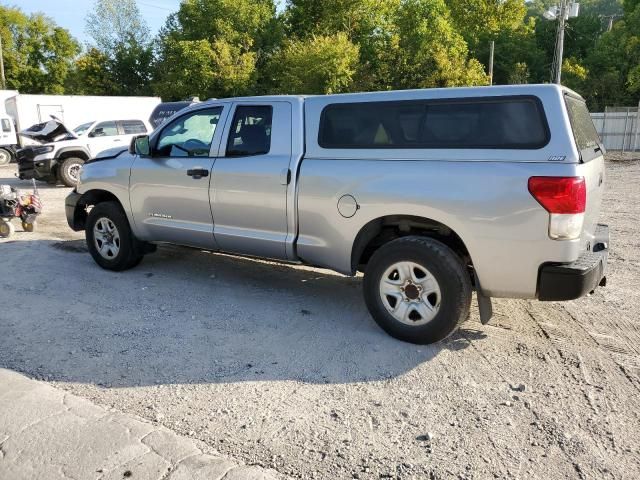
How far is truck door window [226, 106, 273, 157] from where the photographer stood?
202 inches

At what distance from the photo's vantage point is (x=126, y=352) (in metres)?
4.22

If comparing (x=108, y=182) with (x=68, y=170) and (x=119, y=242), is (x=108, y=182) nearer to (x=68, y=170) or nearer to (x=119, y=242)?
(x=119, y=242)

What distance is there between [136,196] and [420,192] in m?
3.37

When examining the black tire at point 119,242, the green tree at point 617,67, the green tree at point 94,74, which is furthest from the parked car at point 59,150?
the green tree at point 617,67

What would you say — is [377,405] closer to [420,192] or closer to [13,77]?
[420,192]

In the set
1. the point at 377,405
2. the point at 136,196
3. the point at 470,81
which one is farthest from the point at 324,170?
the point at 470,81

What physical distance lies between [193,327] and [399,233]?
193 cm

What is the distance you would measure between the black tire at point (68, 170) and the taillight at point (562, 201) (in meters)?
13.5

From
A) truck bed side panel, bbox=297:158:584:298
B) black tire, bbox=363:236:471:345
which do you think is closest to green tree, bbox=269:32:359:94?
truck bed side panel, bbox=297:158:584:298

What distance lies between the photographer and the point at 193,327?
4.73 metres

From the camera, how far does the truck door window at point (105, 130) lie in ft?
50.0

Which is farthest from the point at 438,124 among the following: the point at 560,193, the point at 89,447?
the point at 89,447

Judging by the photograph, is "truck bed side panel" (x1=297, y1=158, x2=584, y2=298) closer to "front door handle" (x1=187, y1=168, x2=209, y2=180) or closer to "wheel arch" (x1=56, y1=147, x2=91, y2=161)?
"front door handle" (x1=187, y1=168, x2=209, y2=180)

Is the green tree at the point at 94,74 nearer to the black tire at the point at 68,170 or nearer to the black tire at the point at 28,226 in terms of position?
the black tire at the point at 68,170
